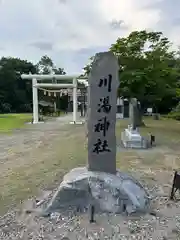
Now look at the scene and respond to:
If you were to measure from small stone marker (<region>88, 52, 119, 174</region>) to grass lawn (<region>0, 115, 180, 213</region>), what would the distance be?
1.55 meters

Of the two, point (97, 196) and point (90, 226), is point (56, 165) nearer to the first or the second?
point (97, 196)

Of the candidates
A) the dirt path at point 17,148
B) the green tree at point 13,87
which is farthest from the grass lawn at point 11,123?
the green tree at point 13,87

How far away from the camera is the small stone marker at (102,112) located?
479cm

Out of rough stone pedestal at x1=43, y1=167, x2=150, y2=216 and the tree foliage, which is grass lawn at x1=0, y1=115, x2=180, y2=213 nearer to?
rough stone pedestal at x1=43, y1=167, x2=150, y2=216

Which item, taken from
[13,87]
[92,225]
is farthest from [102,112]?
[13,87]

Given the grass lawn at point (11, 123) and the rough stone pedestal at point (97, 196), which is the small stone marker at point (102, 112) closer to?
the rough stone pedestal at point (97, 196)

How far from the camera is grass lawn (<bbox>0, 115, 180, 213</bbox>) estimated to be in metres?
5.69

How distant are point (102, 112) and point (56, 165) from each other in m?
3.30

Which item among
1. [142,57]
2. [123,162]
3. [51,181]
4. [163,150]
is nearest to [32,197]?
[51,181]

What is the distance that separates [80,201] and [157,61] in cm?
1238

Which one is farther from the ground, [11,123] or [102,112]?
[102,112]

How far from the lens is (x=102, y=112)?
16.0 ft

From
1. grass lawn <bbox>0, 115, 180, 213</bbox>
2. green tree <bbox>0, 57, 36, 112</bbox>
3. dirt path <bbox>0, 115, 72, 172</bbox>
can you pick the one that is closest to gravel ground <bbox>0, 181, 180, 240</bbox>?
grass lawn <bbox>0, 115, 180, 213</bbox>

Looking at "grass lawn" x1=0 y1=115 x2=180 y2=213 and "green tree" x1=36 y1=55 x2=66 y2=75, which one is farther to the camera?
"green tree" x1=36 y1=55 x2=66 y2=75
